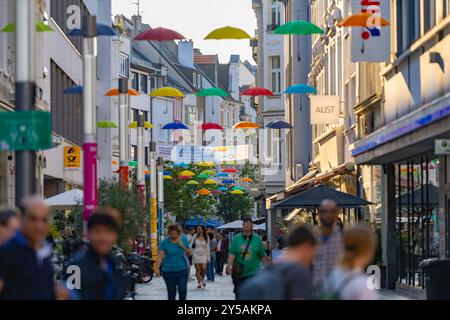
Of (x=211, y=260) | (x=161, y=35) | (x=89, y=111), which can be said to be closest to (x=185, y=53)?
(x=211, y=260)

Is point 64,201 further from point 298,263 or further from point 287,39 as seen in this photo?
point 287,39

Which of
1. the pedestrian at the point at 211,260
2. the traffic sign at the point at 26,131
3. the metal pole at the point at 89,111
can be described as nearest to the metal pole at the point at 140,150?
the pedestrian at the point at 211,260

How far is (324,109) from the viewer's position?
4334cm

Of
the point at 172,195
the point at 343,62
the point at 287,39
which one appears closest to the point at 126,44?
the point at 172,195

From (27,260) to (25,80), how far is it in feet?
16.4

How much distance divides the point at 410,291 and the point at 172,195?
67.7 metres

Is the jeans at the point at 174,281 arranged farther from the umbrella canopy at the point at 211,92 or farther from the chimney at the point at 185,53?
the chimney at the point at 185,53

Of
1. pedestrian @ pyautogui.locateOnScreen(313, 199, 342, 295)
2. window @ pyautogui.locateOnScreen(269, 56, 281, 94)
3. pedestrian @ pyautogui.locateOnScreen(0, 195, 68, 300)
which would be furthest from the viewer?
window @ pyautogui.locateOnScreen(269, 56, 281, 94)

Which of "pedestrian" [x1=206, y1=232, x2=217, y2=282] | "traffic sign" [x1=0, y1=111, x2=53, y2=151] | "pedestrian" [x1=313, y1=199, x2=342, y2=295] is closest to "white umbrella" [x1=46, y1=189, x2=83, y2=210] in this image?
"pedestrian" [x1=206, y1=232, x2=217, y2=282]

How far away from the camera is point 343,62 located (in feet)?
144

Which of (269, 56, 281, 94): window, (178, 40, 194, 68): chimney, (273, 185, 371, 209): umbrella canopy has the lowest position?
(273, 185, 371, 209): umbrella canopy

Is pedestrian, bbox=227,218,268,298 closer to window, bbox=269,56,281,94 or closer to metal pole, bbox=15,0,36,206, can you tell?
metal pole, bbox=15,0,36,206

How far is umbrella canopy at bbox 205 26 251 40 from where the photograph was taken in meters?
28.7

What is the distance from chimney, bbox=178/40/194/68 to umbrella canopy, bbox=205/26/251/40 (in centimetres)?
10353
